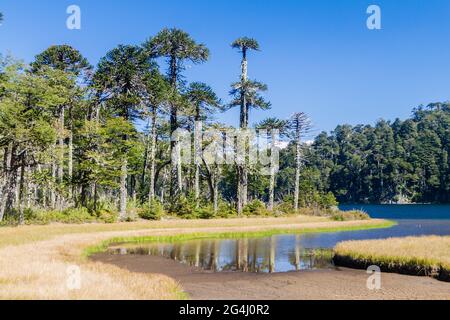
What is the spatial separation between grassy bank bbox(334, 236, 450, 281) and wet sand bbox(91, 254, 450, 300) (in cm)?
77

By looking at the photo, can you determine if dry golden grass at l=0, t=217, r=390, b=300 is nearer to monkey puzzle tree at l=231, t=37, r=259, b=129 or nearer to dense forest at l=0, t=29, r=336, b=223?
dense forest at l=0, t=29, r=336, b=223

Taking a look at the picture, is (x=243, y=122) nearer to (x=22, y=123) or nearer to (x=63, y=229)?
(x=22, y=123)

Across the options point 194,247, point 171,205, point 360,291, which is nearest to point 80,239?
point 194,247

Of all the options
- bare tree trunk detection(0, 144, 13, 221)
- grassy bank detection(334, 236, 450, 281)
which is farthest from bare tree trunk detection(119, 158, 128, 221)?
grassy bank detection(334, 236, 450, 281)

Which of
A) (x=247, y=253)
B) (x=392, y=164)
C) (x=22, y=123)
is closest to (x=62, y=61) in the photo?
(x=22, y=123)

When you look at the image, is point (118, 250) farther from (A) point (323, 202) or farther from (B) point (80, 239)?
(A) point (323, 202)

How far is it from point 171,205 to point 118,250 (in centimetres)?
2558

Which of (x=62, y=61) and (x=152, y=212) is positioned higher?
(x=62, y=61)

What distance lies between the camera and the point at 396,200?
522 ft

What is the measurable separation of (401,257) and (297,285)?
6.12m

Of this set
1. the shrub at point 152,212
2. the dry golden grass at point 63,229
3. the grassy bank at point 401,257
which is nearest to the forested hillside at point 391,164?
the shrub at point 152,212

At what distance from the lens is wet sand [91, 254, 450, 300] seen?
1468 cm

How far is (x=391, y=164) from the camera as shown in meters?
158

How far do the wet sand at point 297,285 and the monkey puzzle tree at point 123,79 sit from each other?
29.4 meters
